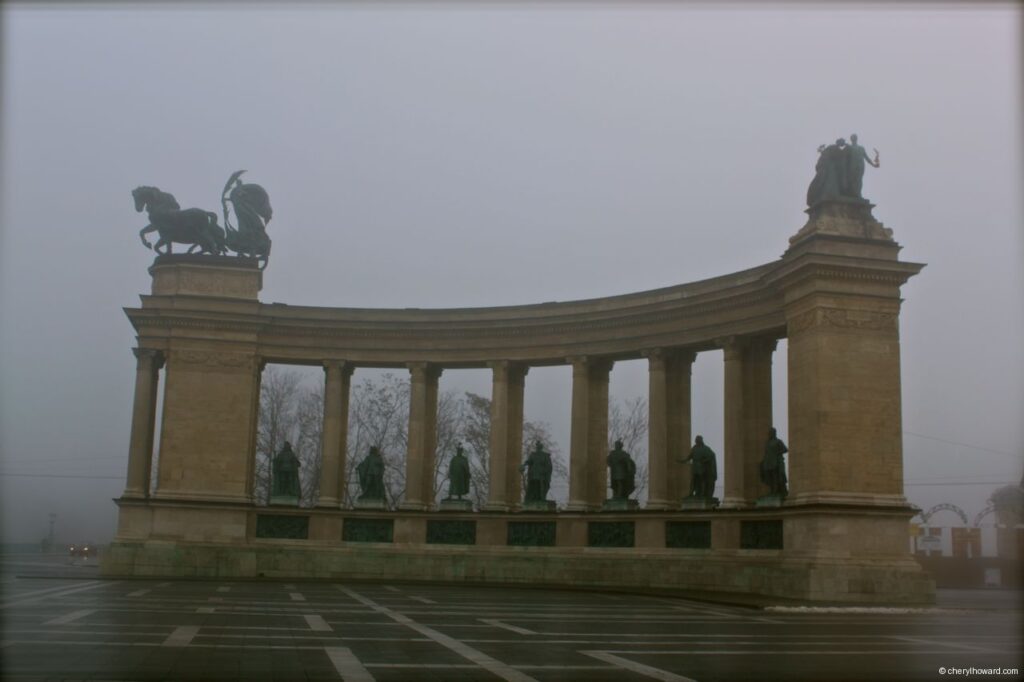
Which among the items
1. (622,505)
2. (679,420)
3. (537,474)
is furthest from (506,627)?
(537,474)

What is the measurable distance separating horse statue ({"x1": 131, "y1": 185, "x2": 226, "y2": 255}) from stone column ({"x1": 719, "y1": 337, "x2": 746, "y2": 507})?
2323 centimetres

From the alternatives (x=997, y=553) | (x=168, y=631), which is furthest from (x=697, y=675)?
(x=997, y=553)

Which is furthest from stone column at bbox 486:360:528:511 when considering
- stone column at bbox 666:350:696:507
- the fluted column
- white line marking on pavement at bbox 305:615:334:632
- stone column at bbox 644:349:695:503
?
white line marking on pavement at bbox 305:615:334:632

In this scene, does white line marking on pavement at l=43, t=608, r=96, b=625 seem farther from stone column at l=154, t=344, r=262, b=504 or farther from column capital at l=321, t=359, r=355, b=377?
column capital at l=321, t=359, r=355, b=377

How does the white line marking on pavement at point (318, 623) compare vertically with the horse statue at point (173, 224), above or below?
below

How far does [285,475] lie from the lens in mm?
48094

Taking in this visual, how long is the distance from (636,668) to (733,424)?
23.9 metres

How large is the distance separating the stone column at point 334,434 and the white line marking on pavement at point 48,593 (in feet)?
41.8

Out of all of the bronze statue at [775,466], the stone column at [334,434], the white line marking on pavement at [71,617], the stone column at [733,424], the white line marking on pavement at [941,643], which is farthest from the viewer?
the stone column at [334,434]

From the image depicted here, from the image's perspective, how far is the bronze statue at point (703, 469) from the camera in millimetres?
41000

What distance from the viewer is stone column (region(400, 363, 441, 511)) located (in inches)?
1866

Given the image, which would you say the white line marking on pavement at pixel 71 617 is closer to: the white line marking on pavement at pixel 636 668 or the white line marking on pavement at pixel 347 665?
the white line marking on pavement at pixel 347 665

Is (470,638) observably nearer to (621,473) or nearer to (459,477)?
(621,473)

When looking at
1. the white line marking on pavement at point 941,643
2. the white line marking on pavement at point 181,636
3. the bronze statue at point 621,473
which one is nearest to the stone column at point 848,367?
the bronze statue at point 621,473
